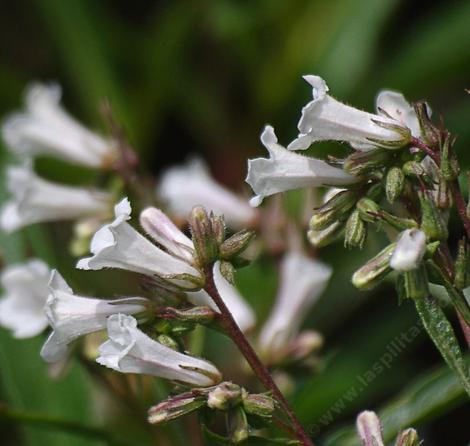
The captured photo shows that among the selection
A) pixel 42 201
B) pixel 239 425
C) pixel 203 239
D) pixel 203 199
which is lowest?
pixel 239 425

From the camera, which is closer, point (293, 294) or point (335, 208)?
point (335, 208)

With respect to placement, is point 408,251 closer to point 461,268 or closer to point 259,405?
point 461,268

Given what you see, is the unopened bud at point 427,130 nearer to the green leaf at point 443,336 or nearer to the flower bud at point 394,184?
the flower bud at point 394,184

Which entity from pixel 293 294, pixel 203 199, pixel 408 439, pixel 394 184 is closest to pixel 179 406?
pixel 408 439

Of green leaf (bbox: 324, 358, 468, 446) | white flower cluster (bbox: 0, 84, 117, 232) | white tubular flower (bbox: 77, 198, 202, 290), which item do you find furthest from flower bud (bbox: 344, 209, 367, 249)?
white flower cluster (bbox: 0, 84, 117, 232)

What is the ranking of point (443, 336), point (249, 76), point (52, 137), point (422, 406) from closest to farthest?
point (443, 336) → point (422, 406) → point (52, 137) → point (249, 76)

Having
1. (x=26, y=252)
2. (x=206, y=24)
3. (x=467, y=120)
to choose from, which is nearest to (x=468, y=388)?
(x=26, y=252)

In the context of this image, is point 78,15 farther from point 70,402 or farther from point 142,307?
point 142,307

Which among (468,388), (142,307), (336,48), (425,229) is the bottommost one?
(468,388)
